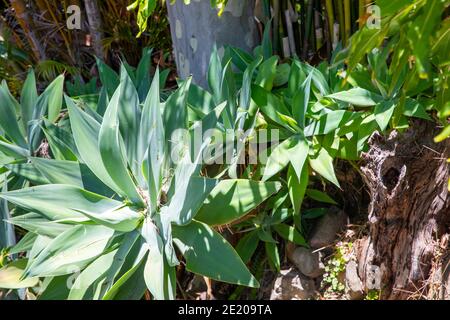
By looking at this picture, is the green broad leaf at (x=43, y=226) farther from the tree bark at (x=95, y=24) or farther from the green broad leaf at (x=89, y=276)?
the tree bark at (x=95, y=24)

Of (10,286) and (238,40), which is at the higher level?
(238,40)

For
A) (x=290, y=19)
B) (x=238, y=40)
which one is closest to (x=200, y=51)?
(x=238, y=40)

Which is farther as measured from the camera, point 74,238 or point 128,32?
point 128,32

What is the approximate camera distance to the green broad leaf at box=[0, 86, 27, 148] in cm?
196

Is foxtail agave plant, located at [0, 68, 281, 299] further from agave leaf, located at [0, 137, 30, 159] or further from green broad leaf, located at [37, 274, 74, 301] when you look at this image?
agave leaf, located at [0, 137, 30, 159]

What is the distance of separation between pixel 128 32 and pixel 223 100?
93 centimetres

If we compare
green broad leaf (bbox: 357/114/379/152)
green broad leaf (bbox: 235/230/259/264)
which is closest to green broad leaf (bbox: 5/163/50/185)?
green broad leaf (bbox: 235/230/259/264)

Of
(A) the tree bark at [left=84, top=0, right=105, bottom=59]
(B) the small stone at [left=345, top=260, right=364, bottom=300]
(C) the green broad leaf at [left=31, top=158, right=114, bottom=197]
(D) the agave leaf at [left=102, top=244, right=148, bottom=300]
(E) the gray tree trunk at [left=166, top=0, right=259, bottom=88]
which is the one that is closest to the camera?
(D) the agave leaf at [left=102, top=244, right=148, bottom=300]

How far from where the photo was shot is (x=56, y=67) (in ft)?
8.42

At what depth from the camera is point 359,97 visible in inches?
66.5

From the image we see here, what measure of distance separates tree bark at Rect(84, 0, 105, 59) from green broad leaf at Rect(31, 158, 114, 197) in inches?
33.1

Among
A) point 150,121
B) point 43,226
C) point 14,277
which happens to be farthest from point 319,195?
point 14,277
